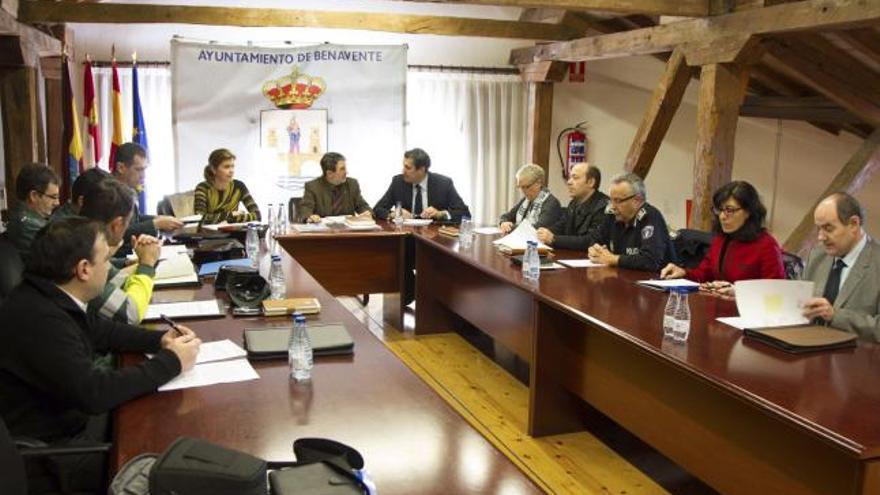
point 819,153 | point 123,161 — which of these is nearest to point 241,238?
point 123,161

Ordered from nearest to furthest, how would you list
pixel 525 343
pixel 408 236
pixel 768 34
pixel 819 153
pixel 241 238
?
1. pixel 525 343
2. pixel 768 34
3. pixel 241 238
4. pixel 408 236
5. pixel 819 153

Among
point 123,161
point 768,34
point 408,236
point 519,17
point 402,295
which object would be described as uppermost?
point 519,17

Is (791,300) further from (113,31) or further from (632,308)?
(113,31)

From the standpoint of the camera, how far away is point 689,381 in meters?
A: 2.37

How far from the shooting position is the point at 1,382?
1.78m

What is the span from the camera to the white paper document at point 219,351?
2.08m

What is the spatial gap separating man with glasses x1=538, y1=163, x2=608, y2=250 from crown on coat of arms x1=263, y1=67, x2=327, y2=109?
2.88m

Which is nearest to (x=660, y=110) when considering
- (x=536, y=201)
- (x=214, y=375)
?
(x=536, y=201)

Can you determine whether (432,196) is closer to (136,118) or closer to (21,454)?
(136,118)

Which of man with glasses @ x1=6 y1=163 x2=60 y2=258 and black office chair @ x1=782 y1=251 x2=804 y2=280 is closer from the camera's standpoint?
man with glasses @ x1=6 y1=163 x2=60 y2=258

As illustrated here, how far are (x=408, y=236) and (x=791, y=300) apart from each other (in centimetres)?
283

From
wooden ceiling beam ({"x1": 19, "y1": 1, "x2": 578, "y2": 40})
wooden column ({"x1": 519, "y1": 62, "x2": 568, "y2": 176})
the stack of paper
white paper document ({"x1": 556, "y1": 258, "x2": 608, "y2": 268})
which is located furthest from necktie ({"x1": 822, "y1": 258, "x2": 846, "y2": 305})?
wooden column ({"x1": 519, "y1": 62, "x2": 568, "y2": 176})

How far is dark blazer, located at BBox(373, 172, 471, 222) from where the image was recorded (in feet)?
17.6

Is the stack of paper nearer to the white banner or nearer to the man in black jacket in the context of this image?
the man in black jacket
